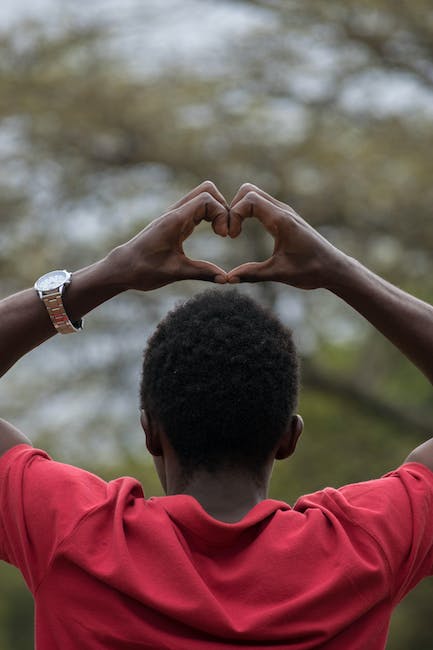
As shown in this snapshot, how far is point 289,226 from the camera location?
102 inches

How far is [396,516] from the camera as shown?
2.45 m

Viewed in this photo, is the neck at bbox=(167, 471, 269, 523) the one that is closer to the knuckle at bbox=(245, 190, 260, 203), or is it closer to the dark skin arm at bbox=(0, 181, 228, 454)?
the dark skin arm at bbox=(0, 181, 228, 454)

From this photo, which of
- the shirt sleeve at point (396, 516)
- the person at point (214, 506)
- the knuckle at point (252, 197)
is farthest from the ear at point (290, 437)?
the knuckle at point (252, 197)

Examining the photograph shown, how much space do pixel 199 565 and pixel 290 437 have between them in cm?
35

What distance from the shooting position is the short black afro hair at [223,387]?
96.0 inches

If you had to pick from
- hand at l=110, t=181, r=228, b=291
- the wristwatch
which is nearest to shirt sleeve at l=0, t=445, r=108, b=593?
the wristwatch

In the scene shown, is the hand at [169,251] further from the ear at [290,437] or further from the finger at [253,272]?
the ear at [290,437]

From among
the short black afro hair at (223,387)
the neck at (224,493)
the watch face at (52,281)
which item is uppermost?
the watch face at (52,281)

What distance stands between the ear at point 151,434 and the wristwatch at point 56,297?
27 cm

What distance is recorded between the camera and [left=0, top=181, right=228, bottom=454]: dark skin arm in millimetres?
2602

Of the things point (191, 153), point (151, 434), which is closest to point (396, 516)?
point (151, 434)

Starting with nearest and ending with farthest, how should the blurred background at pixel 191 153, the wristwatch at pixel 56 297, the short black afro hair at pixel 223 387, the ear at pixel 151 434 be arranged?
1. the short black afro hair at pixel 223 387
2. the ear at pixel 151 434
3. the wristwatch at pixel 56 297
4. the blurred background at pixel 191 153

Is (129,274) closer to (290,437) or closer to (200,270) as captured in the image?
(200,270)

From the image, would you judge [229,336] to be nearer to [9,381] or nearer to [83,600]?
[83,600]
